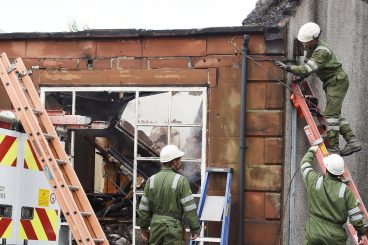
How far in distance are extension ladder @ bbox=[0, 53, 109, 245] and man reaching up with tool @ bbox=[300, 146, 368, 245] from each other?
79.9 inches

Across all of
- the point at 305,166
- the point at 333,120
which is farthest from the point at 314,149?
the point at 333,120

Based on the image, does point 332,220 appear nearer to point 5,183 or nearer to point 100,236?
point 100,236

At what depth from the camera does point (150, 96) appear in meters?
8.44

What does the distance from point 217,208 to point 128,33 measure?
2.36 metres

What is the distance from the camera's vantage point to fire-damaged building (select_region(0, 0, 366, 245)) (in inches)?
311

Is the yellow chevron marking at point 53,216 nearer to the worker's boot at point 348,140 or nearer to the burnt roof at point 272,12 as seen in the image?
the worker's boot at point 348,140

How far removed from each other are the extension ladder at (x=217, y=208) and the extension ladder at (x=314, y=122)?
1.03m

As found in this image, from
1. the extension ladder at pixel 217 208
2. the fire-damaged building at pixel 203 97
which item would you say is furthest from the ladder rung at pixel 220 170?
the fire-damaged building at pixel 203 97

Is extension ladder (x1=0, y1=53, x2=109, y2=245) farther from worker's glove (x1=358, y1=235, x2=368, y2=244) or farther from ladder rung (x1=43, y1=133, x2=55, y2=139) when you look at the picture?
worker's glove (x1=358, y1=235, x2=368, y2=244)

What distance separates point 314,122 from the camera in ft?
24.9

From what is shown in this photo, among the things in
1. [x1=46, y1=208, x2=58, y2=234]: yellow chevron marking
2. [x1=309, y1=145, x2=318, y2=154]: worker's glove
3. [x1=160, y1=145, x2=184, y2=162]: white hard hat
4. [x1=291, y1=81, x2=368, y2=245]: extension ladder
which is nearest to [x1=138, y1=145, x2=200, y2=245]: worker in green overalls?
[x1=160, y1=145, x2=184, y2=162]: white hard hat

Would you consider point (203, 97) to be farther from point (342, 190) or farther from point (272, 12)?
point (342, 190)

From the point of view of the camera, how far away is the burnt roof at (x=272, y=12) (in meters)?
8.05

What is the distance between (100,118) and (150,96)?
1.04 meters
